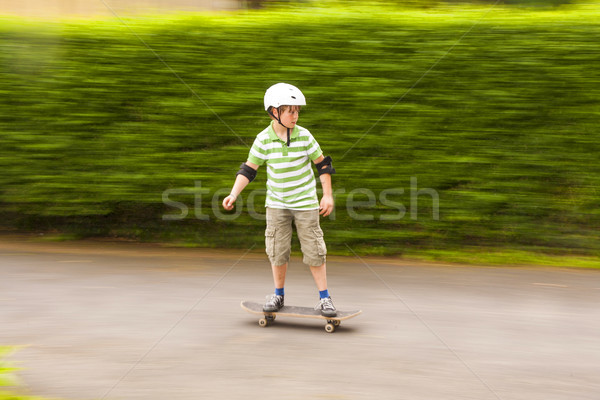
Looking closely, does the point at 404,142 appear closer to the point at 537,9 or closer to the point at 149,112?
the point at 537,9

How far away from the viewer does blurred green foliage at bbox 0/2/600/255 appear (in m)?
6.68

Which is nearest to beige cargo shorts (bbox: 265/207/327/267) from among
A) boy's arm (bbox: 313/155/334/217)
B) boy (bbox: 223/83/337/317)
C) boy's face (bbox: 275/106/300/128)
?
boy (bbox: 223/83/337/317)

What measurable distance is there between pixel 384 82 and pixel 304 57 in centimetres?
96

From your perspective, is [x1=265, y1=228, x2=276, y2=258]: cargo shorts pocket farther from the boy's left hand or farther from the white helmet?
the white helmet

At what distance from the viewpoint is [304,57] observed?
696 centimetres

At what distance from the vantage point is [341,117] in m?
6.96

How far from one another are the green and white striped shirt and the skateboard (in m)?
0.85

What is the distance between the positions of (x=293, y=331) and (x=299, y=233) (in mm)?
771

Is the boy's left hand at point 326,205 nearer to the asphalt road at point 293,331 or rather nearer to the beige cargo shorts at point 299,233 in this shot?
the beige cargo shorts at point 299,233

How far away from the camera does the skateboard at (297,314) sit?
15.4 ft

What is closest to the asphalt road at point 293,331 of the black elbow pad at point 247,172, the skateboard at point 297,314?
the skateboard at point 297,314

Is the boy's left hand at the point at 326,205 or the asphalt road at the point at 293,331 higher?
the boy's left hand at the point at 326,205

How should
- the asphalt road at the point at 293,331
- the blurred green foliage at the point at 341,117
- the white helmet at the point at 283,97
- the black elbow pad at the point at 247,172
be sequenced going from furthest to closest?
the blurred green foliage at the point at 341,117
the black elbow pad at the point at 247,172
the white helmet at the point at 283,97
the asphalt road at the point at 293,331

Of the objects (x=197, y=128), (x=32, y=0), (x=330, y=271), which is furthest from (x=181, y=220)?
(x=32, y=0)
